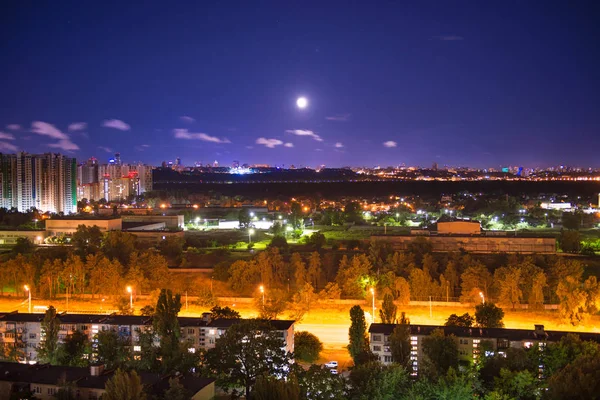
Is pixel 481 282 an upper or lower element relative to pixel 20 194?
lower

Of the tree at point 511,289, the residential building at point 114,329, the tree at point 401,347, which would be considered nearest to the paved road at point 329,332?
the residential building at point 114,329

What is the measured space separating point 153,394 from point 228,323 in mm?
2065

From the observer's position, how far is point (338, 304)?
10.0 metres

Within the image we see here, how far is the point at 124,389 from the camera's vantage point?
4.86 meters

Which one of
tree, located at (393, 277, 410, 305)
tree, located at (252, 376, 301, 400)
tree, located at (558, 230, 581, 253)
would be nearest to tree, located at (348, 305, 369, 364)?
tree, located at (252, 376, 301, 400)

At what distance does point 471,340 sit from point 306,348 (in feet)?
6.40

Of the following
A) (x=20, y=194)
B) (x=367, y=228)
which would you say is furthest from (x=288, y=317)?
(x=20, y=194)

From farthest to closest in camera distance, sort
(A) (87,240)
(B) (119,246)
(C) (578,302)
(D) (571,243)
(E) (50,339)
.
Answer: (A) (87,240), (D) (571,243), (B) (119,246), (C) (578,302), (E) (50,339)

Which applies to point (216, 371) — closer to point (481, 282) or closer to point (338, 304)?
point (338, 304)

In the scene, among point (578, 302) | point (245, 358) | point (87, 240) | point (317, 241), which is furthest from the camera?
point (87, 240)

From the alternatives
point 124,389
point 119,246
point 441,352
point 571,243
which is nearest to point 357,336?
point 441,352

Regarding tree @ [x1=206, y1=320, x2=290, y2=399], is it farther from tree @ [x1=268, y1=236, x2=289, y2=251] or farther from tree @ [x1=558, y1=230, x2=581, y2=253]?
tree @ [x1=558, y1=230, x2=581, y2=253]

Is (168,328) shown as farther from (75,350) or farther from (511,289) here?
(511,289)

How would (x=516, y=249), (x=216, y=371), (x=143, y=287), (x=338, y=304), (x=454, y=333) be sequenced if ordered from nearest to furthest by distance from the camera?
(x=216, y=371)
(x=454, y=333)
(x=338, y=304)
(x=143, y=287)
(x=516, y=249)
